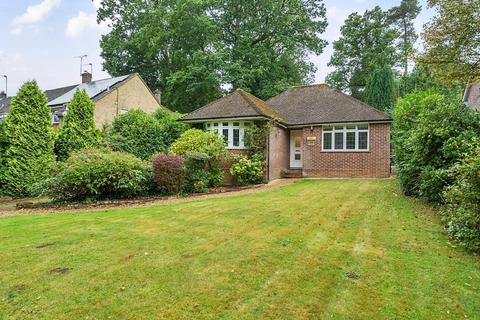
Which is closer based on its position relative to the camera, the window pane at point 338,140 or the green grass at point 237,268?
the green grass at point 237,268

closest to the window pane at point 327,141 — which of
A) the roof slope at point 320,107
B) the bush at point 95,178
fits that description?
the roof slope at point 320,107

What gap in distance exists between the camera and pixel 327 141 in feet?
56.1

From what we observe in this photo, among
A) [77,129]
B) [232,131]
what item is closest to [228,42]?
[232,131]

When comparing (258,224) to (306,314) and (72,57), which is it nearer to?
(306,314)

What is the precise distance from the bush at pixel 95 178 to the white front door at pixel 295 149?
9.75 m

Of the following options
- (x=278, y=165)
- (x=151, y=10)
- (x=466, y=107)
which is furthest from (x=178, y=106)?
(x=466, y=107)

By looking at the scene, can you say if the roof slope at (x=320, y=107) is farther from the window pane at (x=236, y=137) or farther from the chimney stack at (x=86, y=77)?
the chimney stack at (x=86, y=77)

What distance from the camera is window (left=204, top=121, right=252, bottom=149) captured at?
50.0ft

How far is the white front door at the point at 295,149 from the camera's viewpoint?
1827 cm

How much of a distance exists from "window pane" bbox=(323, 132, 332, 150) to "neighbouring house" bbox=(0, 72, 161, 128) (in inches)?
582

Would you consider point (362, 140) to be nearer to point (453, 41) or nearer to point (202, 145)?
point (453, 41)

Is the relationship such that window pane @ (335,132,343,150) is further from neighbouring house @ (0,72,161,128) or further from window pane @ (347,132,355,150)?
neighbouring house @ (0,72,161,128)

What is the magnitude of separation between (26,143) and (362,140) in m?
15.4

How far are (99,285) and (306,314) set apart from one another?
2.34 meters
